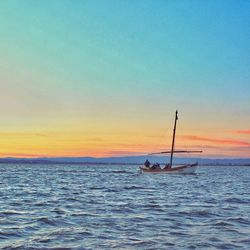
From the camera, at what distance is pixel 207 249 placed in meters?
15.6

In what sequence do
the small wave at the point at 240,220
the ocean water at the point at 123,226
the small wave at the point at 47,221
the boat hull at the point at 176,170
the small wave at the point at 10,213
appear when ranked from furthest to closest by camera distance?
the boat hull at the point at 176,170 → the small wave at the point at 10,213 → the small wave at the point at 240,220 → the small wave at the point at 47,221 → the ocean water at the point at 123,226

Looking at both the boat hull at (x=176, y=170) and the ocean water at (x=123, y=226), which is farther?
the boat hull at (x=176, y=170)

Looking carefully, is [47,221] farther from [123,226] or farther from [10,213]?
[10,213]

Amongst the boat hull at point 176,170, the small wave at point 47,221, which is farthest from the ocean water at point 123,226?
the boat hull at point 176,170

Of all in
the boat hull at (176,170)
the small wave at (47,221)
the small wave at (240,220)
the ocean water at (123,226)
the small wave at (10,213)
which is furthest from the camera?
the boat hull at (176,170)

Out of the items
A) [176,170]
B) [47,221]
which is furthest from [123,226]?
[176,170]

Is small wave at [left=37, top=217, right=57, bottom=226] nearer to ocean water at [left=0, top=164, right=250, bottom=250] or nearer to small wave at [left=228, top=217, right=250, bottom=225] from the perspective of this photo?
ocean water at [left=0, top=164, right=250, bottom=250]

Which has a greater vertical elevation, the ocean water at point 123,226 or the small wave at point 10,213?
the ocean water at point 123,226

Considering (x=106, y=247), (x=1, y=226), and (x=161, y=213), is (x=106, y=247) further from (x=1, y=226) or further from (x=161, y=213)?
(x=161, y=213)

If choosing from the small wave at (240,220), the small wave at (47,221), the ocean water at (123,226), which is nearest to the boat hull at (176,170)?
the ocean water at (123,226)

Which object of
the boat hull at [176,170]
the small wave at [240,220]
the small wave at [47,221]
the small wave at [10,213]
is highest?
the boat hull at [176,170]

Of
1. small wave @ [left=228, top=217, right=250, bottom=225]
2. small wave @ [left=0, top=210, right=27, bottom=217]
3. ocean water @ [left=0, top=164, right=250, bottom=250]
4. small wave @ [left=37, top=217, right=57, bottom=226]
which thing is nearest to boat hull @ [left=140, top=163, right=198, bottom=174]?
ocean water @ [left=0, top=164, right=250, bottom=250]

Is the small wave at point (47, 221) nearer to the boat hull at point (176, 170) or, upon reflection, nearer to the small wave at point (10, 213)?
the small wave at point (10, 213)

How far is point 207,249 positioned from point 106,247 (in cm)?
306
